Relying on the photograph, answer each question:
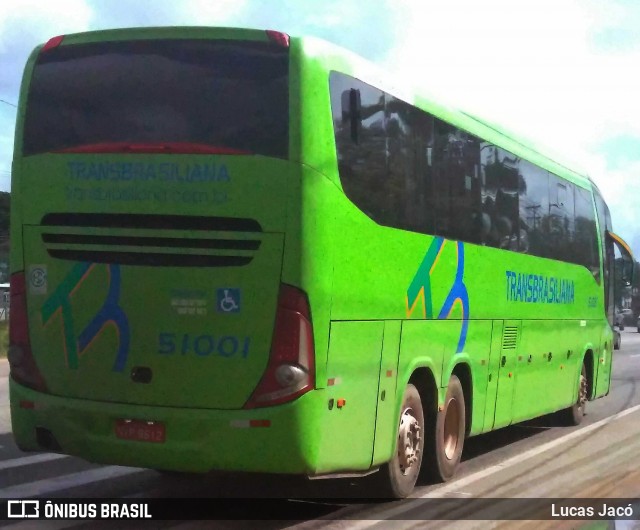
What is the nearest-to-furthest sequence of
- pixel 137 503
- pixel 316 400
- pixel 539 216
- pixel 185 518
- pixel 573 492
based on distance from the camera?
pixel 316 400 → pixel 185 518 → pixel 137 503 → pixel 573 492 → pixel 539 216

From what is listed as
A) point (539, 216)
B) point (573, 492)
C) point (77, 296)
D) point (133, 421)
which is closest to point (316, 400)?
point (133, 421)

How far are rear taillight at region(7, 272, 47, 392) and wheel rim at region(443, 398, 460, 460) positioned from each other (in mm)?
4016

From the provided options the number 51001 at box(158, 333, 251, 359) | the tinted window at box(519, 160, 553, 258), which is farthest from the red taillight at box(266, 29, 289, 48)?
the tinted window at box(519, 160, 553, 258)

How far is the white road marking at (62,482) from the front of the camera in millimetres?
8758

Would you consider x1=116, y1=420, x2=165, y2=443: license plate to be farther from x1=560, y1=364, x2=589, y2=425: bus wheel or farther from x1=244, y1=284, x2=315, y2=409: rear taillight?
x1=560, y1=364, x2=589, y2=425: bus wheel

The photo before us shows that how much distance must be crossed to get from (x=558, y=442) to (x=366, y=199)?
6470 millimetres

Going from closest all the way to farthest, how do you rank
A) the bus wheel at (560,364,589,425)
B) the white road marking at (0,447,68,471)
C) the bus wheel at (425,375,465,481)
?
the bus wheel at (425,375,465,481) < the white road marking at (0,447,68,471) < the bus wheel at (560,364,589,425)

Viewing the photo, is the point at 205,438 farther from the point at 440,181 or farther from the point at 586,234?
the point at 586,234

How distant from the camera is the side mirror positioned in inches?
313

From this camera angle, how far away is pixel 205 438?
7266 mm

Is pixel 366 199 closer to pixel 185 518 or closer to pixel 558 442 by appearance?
pixel 185 518

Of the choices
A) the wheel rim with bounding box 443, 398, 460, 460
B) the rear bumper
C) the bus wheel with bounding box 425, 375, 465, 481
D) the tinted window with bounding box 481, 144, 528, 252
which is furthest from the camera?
the tinted window with bounding box 481, 144, 528, 252

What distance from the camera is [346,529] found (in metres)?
7.77

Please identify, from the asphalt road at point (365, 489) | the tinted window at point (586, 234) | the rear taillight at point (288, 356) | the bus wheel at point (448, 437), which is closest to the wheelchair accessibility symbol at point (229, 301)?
the rear taillight at point (288, 356)
